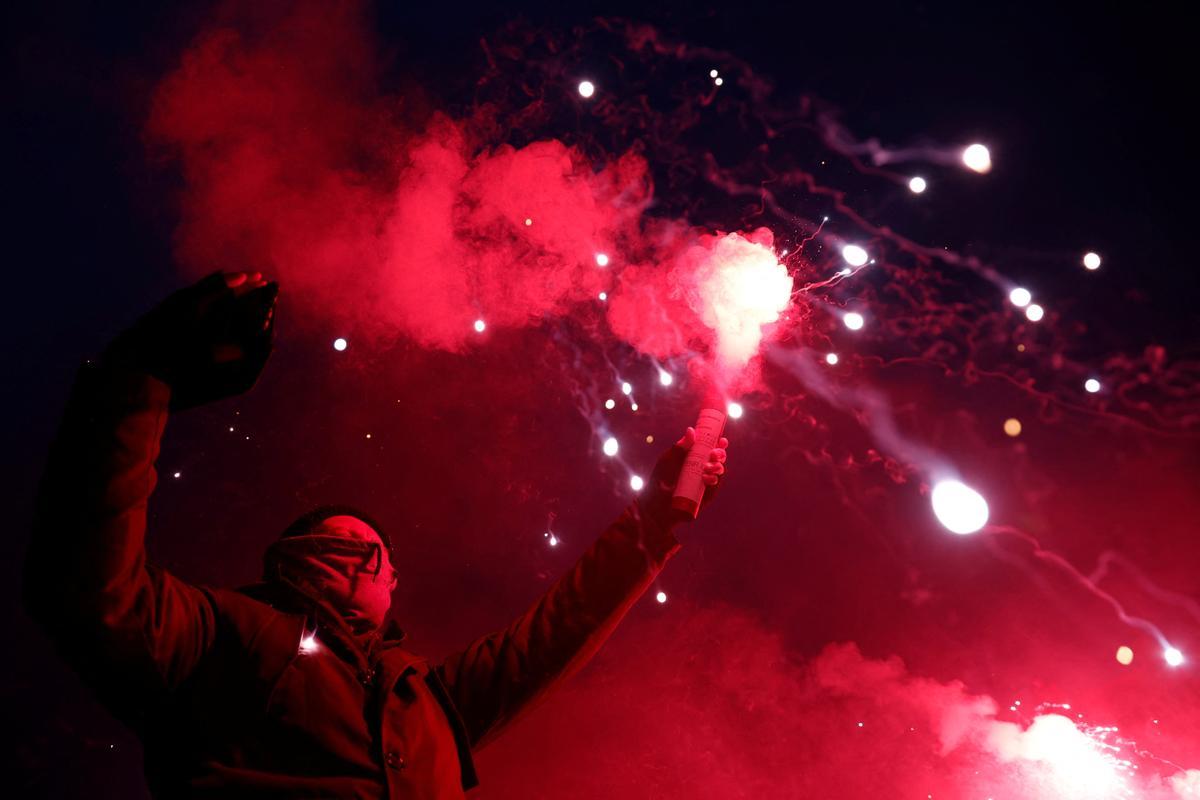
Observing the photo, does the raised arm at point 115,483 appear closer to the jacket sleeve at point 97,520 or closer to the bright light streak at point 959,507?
the jacket sleeve at point 97,520

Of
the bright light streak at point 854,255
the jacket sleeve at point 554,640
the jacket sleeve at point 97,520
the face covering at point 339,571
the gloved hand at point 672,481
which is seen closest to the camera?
the jacket sleeve at point 97,520

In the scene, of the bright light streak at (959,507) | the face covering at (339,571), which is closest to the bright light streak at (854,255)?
the bright light streak at (959,507)

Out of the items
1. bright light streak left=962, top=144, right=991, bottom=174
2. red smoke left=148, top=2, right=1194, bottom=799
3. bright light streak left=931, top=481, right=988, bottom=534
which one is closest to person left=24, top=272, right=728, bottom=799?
red smoke left=148, top=2, right=1194, bottom=799

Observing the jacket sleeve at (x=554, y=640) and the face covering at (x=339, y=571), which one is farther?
the jacket sleeve at (x=554, y=640)

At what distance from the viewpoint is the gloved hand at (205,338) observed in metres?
1.53

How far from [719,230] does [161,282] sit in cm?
397

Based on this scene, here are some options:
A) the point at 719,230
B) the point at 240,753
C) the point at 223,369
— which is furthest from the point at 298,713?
the point at 719,230

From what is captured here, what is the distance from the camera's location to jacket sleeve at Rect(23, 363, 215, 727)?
1449 millimetres

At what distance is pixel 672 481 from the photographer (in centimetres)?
270

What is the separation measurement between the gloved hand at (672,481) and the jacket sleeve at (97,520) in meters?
1.66

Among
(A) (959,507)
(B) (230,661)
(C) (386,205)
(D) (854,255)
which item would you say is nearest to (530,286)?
(C) (386,205)

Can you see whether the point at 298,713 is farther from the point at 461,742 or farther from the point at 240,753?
the point at 461,742

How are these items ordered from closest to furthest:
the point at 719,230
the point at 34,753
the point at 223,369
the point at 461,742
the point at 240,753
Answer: the point at 223,369 < the point at 240,753 < the point at 461,742 < the point at 34,753 < the point at 719,230

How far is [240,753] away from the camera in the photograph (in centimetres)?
177
